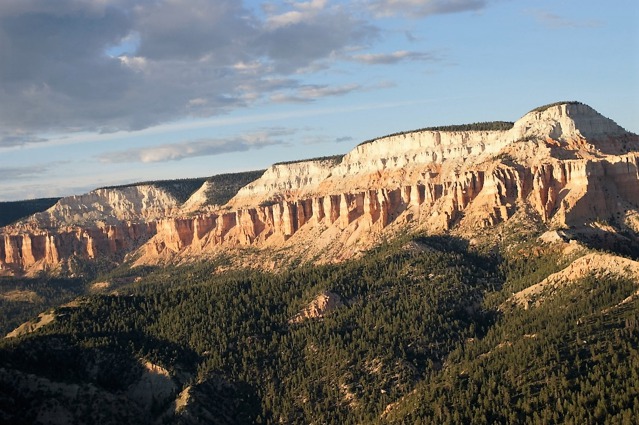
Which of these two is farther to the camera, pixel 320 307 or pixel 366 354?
pixel 320 307

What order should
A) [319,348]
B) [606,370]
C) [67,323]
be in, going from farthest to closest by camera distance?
[67,323]
[319,348]
[606,370]

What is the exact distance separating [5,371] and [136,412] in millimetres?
21227

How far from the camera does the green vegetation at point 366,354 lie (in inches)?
5281

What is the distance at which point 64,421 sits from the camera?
5507 inches

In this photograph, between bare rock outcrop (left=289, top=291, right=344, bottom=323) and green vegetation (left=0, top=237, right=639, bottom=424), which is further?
bare rock outcrop (left=289, top=291, right=344, bottom=323)

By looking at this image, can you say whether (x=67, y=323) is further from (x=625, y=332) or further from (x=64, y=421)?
(x=625, y=332)

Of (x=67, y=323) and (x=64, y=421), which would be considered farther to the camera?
(x=67, y=323)

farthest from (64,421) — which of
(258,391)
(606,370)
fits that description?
(606,370)

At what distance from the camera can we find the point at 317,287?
19975cm

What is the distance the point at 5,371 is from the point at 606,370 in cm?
9039

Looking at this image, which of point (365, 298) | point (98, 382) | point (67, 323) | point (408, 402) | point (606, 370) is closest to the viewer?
point (606, 370)

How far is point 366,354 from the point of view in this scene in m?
164

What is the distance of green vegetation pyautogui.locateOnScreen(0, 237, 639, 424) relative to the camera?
134 meters

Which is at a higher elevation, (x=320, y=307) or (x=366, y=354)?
(x=320, y=307)
